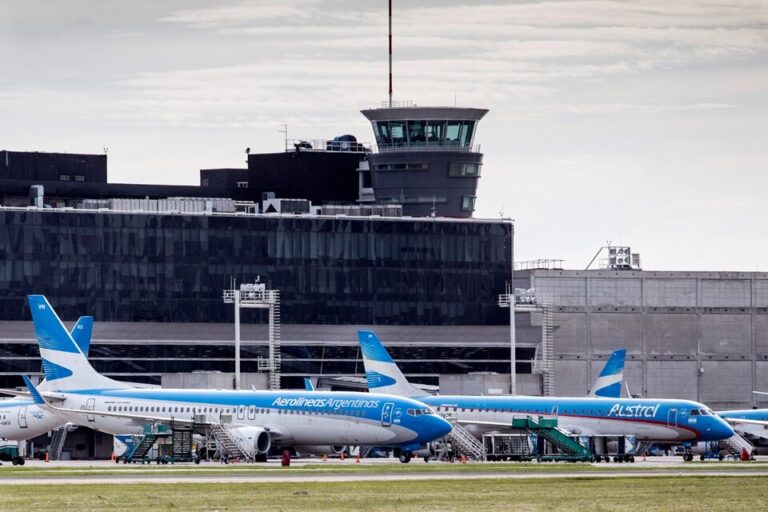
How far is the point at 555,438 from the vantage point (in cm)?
11950

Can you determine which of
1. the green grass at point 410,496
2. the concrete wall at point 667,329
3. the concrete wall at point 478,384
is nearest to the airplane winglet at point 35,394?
the green grass at point 410,496

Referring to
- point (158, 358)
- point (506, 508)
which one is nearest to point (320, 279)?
point (158, 358)

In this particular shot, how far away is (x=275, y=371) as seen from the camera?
17738cm

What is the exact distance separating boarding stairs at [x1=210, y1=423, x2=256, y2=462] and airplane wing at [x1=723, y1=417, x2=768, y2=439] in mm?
42730

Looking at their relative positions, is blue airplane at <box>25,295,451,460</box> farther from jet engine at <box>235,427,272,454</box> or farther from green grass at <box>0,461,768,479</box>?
green grass at <box>0,461,768,479</box>

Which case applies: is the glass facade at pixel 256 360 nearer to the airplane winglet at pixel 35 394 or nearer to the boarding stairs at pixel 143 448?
the airplane winglet at pixel 35 394

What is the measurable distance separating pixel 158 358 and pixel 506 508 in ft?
393

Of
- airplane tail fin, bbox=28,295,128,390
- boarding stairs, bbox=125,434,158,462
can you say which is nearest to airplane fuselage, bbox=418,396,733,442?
boarding stairs, bbox=125,434,158,462

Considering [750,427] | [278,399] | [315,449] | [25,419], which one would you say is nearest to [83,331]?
[25,419]

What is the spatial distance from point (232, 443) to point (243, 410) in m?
5.05

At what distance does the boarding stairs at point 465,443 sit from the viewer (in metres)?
120

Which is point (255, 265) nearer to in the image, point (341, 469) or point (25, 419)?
point (25, 419)

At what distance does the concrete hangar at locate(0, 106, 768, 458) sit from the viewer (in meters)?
179

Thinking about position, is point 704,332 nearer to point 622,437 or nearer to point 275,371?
point 275,371
